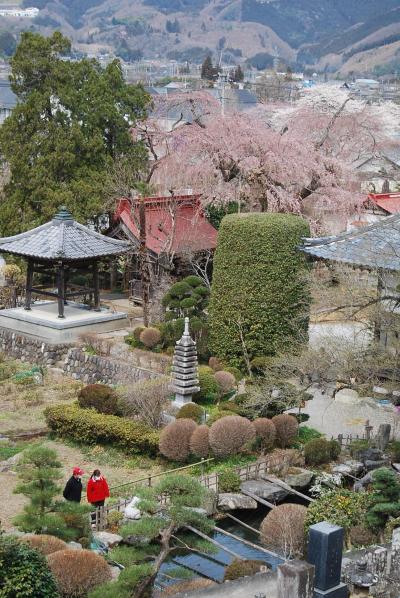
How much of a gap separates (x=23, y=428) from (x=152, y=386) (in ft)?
10.00

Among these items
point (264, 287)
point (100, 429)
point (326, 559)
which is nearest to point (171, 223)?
point (264, 287)

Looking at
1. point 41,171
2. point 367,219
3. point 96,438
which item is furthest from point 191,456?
point 367,219

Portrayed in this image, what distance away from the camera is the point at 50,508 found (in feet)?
46.3

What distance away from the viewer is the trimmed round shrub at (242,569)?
13.6 meters

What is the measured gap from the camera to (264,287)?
23.2 metres

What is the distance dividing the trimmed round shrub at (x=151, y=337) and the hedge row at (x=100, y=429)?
4077 mm

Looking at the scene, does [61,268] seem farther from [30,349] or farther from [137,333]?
[137,333]

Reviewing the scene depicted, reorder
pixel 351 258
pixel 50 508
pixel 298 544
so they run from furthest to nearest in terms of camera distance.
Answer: pixel 351 258 → pixel 298 544 → pixel 50 508

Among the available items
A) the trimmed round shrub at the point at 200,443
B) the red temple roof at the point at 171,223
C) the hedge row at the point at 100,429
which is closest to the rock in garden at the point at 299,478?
the trimmed round shrub at the point at 200,443

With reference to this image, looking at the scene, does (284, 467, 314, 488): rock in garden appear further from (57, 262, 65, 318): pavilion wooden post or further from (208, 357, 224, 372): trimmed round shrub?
(57, 262, 65, 318): pavilion wooden post

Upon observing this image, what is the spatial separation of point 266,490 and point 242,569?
396 centimetres

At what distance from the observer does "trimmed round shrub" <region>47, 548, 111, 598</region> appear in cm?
1260

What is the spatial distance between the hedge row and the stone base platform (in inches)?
225

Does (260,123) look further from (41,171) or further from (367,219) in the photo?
(41,171)
